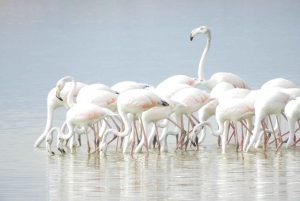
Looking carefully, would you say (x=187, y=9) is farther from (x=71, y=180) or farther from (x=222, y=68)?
(x=71, y=180)

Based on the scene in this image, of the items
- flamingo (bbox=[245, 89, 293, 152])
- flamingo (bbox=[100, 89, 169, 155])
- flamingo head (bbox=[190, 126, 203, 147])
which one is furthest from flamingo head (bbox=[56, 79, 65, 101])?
flamingo (bbox=[245, 89, 293, 152])

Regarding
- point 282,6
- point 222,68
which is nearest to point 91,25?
point 282,6

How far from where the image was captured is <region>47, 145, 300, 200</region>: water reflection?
29.9ft

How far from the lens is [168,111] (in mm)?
11836

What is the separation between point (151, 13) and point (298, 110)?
36.2 metres

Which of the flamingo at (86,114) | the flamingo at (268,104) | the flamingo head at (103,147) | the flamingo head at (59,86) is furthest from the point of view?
the flamingo head at (59,86)

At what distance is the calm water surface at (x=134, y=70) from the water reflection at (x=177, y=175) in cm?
1

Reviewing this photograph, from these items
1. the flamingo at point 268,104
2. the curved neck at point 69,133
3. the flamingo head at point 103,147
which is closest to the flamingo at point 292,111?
the flamingo at point 268,104

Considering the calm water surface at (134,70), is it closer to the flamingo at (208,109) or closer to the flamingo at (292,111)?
the flamingo at (208,109)

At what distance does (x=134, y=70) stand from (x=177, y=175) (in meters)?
13.6

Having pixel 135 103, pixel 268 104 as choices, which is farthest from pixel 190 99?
pixel 268 104

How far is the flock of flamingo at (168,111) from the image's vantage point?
11.6 metres

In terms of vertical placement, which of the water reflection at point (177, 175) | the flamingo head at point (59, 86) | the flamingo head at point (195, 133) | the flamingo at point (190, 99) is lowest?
the water reflection at point (177, 175)

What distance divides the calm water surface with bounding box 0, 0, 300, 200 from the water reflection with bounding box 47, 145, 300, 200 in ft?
0.04
